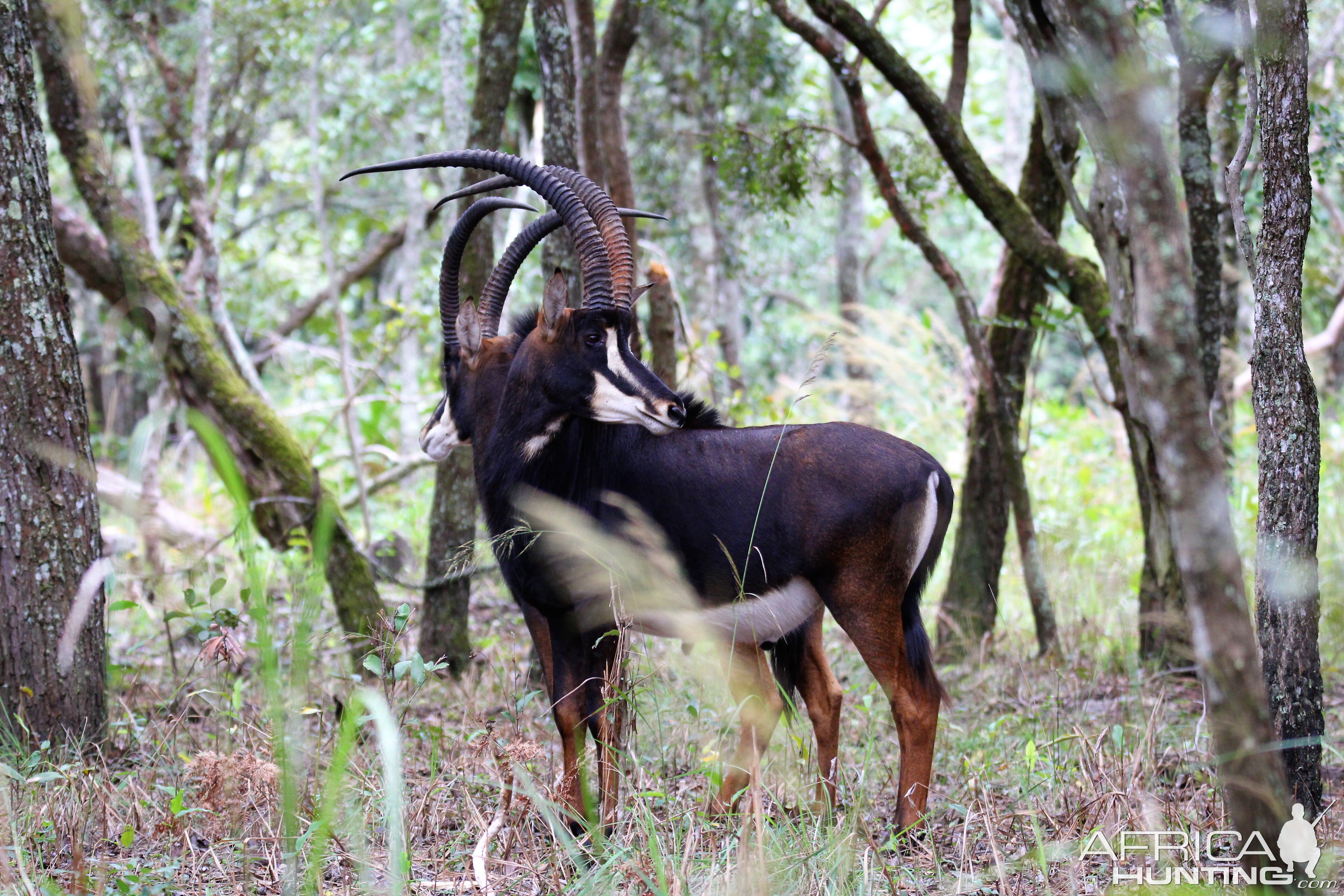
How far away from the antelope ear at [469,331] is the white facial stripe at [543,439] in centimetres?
72

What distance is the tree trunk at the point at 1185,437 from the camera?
197 cm

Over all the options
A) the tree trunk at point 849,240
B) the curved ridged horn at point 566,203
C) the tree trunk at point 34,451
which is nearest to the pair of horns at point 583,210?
the curved ridged horn at point 566,203

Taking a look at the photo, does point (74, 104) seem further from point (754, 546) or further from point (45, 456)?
point (754, 546)

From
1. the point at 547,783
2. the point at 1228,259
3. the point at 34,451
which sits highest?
the point at 1228,259

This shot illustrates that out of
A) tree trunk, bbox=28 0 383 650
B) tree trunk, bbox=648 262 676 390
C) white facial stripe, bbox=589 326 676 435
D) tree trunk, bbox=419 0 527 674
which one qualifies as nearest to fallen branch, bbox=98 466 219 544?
tree trunk, bbox=28 0 383 650

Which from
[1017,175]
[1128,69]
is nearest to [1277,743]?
[1128,69]

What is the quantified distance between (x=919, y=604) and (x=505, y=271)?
2.16m

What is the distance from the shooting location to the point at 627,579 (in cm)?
366

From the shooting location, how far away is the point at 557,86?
5184 millimetres

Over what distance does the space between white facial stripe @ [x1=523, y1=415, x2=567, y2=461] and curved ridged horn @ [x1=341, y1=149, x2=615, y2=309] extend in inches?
17.1

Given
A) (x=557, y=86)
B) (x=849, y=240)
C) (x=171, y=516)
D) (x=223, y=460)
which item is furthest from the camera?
(x=849, y=240)

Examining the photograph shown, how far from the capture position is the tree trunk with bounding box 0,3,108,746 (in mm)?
3775

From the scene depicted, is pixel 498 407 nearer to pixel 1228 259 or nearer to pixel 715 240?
pixel 715 240

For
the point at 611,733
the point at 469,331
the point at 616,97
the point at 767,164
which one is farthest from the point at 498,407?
the point at 616,97
